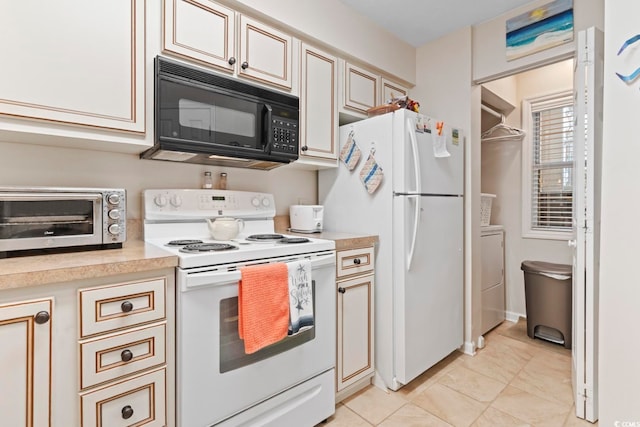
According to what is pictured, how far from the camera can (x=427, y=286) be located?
81.4 inches

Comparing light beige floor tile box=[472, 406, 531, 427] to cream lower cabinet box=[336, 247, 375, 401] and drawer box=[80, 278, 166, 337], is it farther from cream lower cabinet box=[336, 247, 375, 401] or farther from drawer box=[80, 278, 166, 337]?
drawer box=[80, 278, 166, 337]

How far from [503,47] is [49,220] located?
2.93 metres

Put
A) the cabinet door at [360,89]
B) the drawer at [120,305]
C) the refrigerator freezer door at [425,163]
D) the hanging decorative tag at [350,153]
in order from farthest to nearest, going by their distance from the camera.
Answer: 1. the cabinet door at [360,89]
2. the hanging decorative tag at [350,153]
3. the refrigerator freezer door at [425,163]
4. the drawer at [120,305]

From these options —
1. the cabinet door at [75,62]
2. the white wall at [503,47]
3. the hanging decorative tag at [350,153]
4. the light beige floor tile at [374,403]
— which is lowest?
the light beige floor tile at [374,403]

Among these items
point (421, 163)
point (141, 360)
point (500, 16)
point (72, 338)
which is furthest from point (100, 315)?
point (500, 16)

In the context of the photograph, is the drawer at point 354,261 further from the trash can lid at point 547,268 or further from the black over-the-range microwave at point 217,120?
the trash can lid at point 547,268

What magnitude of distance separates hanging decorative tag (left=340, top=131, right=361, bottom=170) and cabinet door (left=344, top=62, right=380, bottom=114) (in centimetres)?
28

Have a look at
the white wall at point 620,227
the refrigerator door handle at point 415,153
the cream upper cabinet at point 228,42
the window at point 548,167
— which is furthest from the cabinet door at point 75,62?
the window at point 548,167

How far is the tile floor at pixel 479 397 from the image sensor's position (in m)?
1.72

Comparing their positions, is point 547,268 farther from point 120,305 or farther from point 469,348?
point 120,305

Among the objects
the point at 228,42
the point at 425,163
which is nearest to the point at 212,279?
the point at 228,42

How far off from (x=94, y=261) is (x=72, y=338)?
0.25m

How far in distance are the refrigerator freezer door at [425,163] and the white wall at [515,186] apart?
4.16 ft

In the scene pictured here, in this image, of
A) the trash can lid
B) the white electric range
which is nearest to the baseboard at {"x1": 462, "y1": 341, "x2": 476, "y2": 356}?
the trash can lid
